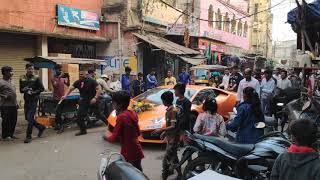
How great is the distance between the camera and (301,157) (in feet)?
10.4

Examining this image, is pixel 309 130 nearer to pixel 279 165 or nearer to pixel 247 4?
pixel 279 165

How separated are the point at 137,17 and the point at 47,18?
617 centimetres

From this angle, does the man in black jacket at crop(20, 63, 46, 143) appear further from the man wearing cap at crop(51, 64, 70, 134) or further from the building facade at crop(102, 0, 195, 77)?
the building facade at crop(102, 0, 195, 77)

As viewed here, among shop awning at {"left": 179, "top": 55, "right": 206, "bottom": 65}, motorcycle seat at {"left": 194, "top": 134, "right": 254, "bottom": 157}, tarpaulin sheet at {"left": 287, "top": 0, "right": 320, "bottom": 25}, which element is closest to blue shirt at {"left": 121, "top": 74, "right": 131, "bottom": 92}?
tarpaulin sheet at {"left": 287, "top": 0, "right": 320, "bottom": 25}

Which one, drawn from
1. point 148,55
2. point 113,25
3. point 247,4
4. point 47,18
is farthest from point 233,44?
point 47,18

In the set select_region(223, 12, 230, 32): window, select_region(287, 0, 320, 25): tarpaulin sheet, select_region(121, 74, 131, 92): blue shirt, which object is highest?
select_region(223, 12, 230, 32): window

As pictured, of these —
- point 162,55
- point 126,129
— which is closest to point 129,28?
point 162,55

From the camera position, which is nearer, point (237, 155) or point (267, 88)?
point (237, 155)

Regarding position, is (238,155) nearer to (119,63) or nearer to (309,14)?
(309,14)

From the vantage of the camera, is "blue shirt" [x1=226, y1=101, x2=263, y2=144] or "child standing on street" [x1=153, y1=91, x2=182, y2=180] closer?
"blue shirt" [x1=226, y1=101, x2=263, y2=144]

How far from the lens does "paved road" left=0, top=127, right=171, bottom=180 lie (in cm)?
768

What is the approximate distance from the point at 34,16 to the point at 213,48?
18.4m

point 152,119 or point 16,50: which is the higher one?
point 16,50

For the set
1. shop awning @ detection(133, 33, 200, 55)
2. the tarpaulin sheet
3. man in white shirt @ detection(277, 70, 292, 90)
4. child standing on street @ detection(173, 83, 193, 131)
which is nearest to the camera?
child standing on street @ detection(173, 83, 193, 131)
